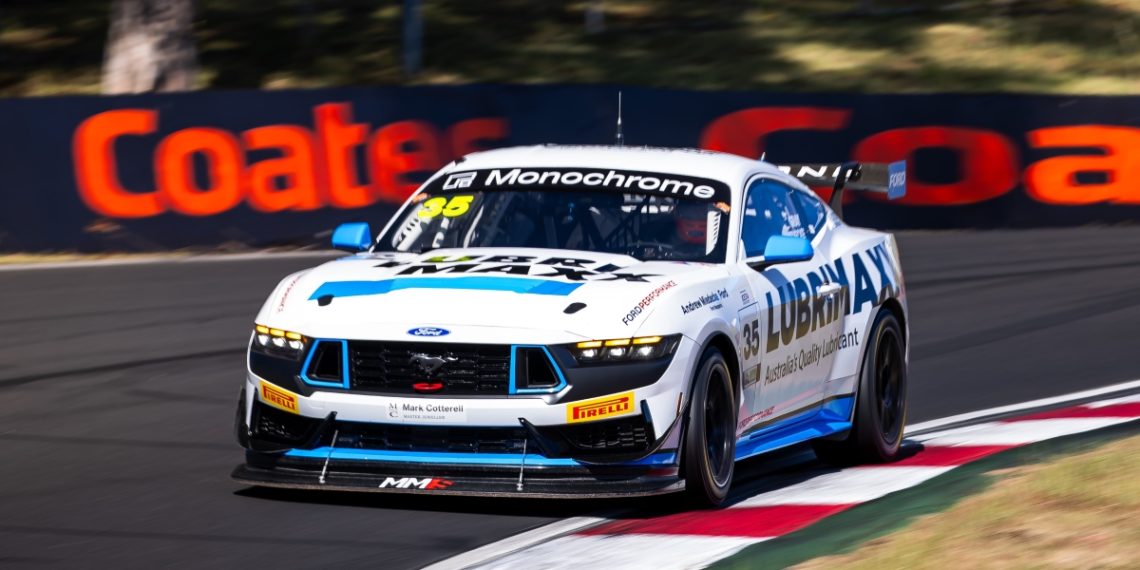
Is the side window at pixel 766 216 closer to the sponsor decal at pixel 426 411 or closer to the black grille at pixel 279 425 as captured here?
the sponsor decal at pixel 426 411

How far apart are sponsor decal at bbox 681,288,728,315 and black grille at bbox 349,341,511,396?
0.72m

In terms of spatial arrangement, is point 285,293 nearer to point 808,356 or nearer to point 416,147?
point 808,356

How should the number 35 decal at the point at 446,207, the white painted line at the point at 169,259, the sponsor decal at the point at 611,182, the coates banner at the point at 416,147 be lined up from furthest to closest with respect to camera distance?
the coates banner at the point at 416,147 < the white painted line at the point at 169,259 < the number 35 decal at the point at 446,207 < the sponsor decal at the point at 611,182

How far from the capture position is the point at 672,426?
263 inches

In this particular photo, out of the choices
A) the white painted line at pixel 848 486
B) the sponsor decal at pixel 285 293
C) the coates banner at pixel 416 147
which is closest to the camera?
the sponsor decal at pixel 285 293

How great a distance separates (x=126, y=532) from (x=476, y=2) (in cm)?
2836

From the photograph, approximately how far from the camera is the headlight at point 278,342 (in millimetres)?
6844

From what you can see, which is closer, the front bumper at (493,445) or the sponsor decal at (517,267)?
the front bumper at (493,445)

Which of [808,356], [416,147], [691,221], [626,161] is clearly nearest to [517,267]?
[691,221]

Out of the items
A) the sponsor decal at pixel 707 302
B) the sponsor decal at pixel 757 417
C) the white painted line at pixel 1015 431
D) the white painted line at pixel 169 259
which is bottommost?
the white painted line at pixel 169 259

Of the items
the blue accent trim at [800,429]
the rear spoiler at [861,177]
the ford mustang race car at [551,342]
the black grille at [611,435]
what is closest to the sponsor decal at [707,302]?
the ford mustang race car at [551,342]

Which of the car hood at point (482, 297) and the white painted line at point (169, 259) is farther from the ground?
the car hood at point (482, 297)

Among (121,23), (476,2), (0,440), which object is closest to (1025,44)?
(476,2)

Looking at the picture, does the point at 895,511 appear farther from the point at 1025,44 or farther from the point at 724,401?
the point at 1025,44
